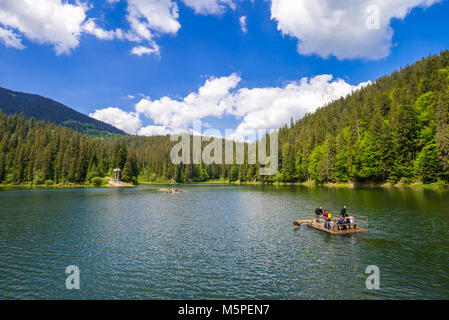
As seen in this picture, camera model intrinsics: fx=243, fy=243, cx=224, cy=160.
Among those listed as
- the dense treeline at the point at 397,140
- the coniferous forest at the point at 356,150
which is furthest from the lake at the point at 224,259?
the coniferous forest at the point at 356,150

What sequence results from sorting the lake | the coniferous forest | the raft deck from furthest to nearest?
the coniferous forest, the raft deck, the lake

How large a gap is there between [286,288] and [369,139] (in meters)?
109

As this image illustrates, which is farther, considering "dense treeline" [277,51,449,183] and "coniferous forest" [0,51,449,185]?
"coniferous forest" [0,51,449,185]

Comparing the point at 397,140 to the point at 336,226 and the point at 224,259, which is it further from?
the point at 224,259

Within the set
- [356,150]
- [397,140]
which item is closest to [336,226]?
[397,140]

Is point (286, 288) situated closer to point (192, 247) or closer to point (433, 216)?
point (192, 247)

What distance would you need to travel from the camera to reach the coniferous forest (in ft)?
273

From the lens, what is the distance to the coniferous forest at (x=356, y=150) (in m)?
83.2

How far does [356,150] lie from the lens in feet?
355

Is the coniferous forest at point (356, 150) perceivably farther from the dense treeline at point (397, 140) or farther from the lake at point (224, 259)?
the lake at point (224, 259)

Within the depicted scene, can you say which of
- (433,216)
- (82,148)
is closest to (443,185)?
(433,216)

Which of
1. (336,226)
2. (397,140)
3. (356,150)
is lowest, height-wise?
(336,226)

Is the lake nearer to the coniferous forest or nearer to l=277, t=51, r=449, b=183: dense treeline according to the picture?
l=277, t=51, r=449, b=183: dense treeline

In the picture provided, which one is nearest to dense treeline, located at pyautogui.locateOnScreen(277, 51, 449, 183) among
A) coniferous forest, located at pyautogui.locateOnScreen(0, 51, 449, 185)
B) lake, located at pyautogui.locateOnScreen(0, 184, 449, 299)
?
coniferous forest, located at pyautogui.locateOnScreen(0, 51, 449, 185)
